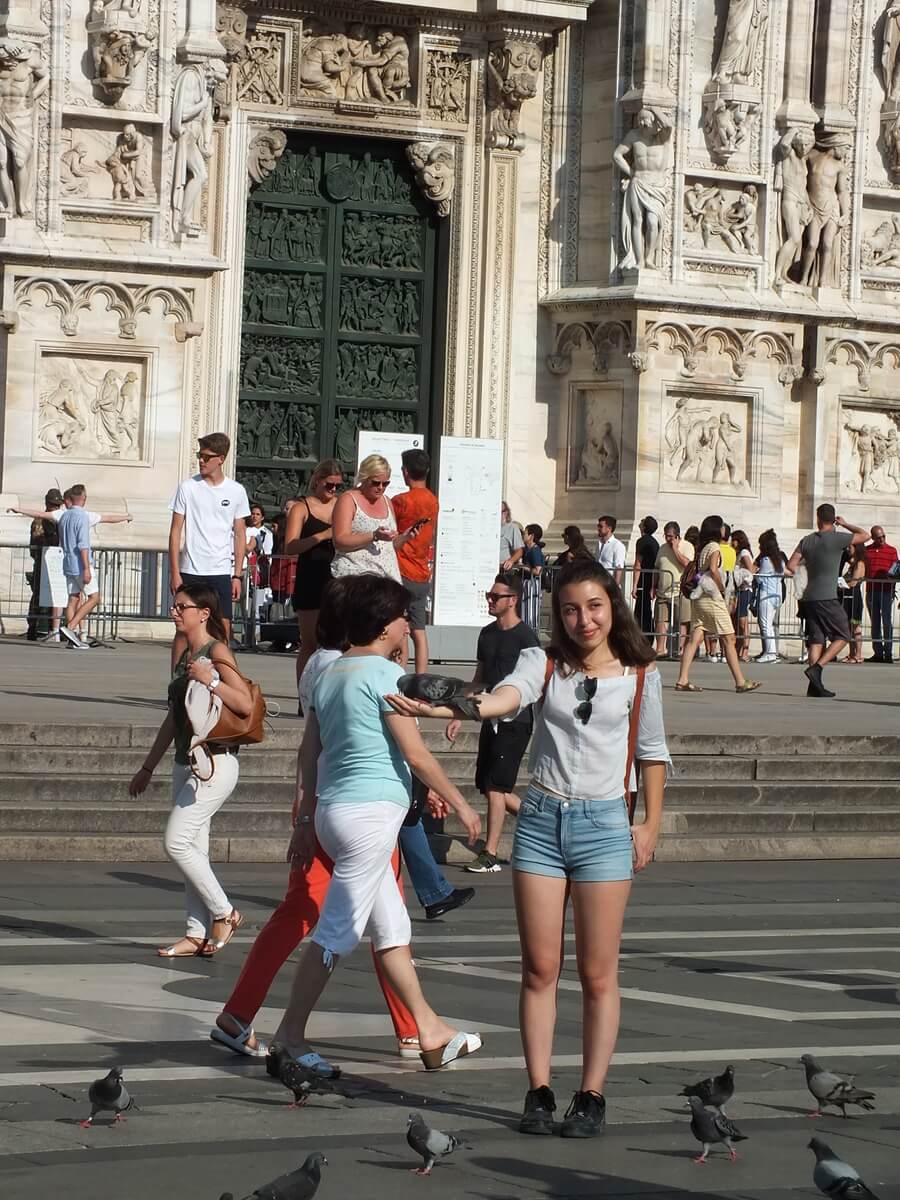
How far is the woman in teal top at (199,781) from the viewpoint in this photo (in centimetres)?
963

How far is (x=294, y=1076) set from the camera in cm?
681

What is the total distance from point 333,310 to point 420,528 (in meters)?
11.8

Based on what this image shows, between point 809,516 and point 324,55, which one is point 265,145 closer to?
point 324,55

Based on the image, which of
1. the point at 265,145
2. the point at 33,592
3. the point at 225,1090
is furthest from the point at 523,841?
the point at 265,145

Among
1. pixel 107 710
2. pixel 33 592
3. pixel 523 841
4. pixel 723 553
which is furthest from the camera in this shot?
pixel 723 553

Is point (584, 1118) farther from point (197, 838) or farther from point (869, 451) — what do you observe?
point (869, 451)

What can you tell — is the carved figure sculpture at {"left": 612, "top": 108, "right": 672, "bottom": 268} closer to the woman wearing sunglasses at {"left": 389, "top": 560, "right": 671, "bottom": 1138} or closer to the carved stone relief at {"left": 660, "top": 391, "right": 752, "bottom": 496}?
the carved stone relief at {"left": 660, "top": 391, "right": 752, "bottom": 496}

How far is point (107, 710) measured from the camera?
15242 millimetres

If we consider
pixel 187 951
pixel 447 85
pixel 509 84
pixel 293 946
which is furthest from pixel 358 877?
pixel 447 85

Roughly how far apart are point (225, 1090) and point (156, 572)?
56.7ft

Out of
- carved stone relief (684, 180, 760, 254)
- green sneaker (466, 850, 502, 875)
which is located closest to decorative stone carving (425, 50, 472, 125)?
carved stone relief (684, 180, 760, 254)

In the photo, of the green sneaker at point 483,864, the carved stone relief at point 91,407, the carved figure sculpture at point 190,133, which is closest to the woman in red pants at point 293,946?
the green sneaker at point 483,864

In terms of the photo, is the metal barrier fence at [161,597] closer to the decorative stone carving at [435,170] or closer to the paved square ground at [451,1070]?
the decorative stone carving at [435,170]

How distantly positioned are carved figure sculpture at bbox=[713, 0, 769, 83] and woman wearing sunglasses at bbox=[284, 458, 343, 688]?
13.5 metres
